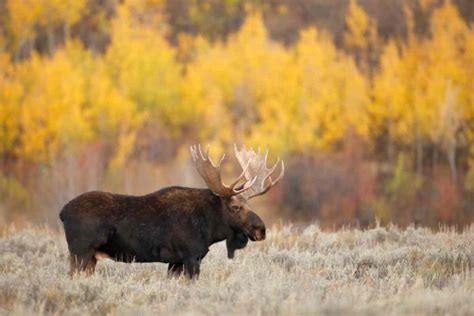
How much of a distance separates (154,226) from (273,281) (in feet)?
5.08

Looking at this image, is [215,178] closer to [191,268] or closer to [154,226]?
[154,226]

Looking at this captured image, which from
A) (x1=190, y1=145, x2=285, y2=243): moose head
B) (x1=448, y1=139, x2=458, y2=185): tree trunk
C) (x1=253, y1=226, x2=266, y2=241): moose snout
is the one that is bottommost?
(x1=448, y1=139, x2=458, y2=185): tree trunk

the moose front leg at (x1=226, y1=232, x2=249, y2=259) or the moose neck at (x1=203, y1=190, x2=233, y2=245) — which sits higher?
the moose neck at (x1=203, y1=190, x2=233, y2=245)

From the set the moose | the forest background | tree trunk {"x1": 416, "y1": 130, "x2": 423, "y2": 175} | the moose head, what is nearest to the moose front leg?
the moose

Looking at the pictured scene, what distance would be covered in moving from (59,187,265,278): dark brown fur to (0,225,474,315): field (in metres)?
0.30

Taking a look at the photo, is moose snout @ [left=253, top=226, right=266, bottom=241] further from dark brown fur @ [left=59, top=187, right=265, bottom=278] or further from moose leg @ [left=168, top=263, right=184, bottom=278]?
moose leg @ [left=168, top=263, right=184, bottom=278]

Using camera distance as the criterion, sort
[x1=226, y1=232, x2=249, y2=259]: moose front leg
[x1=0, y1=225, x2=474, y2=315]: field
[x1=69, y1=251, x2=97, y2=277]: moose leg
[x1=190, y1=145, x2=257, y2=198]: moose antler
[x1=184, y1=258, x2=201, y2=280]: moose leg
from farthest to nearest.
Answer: [x1=226, y1=232, x2=249, y2=259]: moose front leg < [x1=190, y1=145, x2=257, y2=198]: moose antler < [x1=184, y1=258, x2=201, y2=280]: moose leg < [x1=69, y1=251, x2=97, y2=277]: moose leg < [x1=0, y1=225, x2=474, y2=315]: field

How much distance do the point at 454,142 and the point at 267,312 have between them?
36505 millimetres

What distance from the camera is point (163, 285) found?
945cm

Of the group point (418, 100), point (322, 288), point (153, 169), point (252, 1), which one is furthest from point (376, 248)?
point (252, 1)

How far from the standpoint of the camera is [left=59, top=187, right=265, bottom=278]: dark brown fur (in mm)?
9820

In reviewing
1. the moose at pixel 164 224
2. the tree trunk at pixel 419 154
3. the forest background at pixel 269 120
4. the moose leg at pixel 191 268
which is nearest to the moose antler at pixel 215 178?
the moose at pixel 164 224

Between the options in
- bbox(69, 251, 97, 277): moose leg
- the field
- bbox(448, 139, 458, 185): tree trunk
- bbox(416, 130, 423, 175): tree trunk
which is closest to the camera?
the field

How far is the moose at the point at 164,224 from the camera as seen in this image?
983cm
